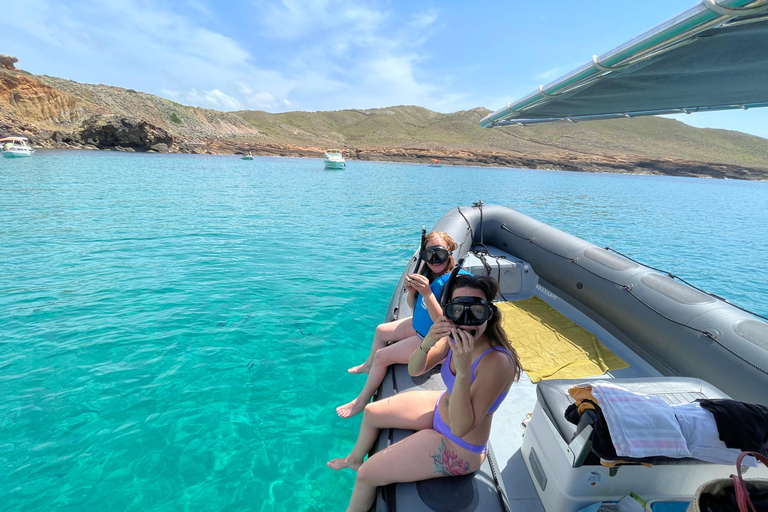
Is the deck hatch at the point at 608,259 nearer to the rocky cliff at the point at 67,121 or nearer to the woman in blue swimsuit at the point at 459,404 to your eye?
the woman in blue swimsuit at the point at 459,404

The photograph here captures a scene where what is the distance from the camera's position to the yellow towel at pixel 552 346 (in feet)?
11.6

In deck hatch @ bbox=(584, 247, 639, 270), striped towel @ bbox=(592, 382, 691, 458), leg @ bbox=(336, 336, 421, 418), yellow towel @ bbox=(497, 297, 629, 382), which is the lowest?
yellow towel @ bbox=(497, 297, 629, 382)

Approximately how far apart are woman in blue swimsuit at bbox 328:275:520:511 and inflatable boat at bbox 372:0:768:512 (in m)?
0.11

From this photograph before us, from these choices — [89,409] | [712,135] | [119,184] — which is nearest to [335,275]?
[89,409]

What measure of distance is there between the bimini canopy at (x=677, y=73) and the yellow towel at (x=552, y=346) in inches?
92.2

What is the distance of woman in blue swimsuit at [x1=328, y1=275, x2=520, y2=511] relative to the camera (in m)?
1.64

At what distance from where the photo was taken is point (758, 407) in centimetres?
142

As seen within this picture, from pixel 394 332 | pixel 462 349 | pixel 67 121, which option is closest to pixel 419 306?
pixel 394 332

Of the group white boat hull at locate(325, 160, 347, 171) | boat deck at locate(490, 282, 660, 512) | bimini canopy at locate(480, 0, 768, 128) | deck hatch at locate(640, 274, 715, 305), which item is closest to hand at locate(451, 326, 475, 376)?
boat deck at locate(490, 282, 660, 512)

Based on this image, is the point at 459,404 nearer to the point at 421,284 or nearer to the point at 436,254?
the point at 421,284

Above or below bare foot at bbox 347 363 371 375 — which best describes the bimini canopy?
above

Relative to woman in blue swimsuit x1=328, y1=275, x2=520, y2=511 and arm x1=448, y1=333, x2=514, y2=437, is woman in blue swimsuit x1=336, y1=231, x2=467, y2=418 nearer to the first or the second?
woman in blue swimsuit x1=328, y1=275, x2=520, y2=511

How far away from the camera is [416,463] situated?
1.85 metres

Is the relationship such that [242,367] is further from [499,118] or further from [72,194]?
[72,194]
